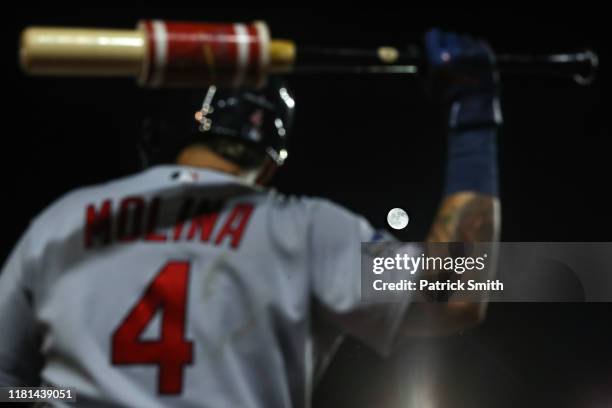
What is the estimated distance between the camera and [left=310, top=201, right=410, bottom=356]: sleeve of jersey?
96 cm

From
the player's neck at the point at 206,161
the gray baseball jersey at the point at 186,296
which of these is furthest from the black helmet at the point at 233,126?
the gray baseball jersey at the point at 186,296

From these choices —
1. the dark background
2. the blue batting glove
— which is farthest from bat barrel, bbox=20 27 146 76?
the dark background

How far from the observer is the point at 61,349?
94cm

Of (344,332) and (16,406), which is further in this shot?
(16,406)

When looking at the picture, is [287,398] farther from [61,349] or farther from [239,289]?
[61,349]

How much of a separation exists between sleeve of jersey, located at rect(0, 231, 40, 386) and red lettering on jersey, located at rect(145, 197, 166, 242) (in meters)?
0.19

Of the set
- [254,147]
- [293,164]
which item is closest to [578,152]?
[293,164]

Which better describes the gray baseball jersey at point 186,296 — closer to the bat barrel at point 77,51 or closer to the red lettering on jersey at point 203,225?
the red lettering on jersey at point 203,225

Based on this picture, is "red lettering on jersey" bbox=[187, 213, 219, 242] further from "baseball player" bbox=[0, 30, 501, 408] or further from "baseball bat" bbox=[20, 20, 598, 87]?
"baseball bat" bbox=[20, 20, 598, 87]

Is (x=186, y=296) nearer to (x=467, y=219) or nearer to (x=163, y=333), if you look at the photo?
(x=163, y=333)

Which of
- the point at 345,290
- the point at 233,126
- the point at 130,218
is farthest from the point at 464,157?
the point at 130,218

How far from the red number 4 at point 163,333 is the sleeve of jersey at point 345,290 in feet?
0.59

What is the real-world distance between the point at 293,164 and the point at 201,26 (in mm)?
1848

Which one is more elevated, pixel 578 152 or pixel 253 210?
pixel 578 152
